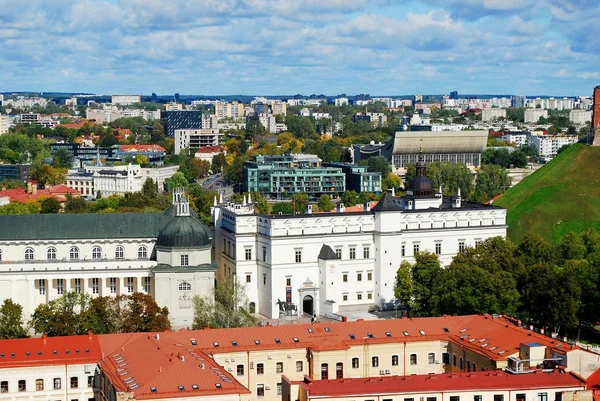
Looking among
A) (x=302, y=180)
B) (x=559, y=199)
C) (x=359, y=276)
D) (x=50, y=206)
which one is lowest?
(x=302, y=180)

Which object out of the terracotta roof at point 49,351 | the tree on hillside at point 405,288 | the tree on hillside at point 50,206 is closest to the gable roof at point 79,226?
the tree on hillside at point 405,288

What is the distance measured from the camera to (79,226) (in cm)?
10081

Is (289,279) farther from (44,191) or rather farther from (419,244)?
(44,191)

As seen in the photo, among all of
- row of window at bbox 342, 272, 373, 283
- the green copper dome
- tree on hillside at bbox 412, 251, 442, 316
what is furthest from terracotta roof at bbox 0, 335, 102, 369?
row of window at bbox 342, 272, 373, 283

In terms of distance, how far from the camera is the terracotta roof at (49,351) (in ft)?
218

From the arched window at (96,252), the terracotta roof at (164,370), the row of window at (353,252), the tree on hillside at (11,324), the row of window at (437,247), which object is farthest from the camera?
the row of window at (437,247)

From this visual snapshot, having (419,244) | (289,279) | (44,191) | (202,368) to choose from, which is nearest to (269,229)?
(289,279)

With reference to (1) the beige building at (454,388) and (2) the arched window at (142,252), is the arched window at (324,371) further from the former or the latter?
(2) the arched window at (142,252)

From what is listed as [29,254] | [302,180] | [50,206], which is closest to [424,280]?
[29,254]

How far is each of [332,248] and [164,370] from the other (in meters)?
44.3

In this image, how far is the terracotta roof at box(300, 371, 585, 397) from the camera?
58.1 meters

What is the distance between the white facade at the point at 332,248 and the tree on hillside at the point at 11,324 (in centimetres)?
2174

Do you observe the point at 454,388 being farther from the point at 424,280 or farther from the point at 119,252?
the point at 119,252

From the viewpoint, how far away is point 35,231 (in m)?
99.7
